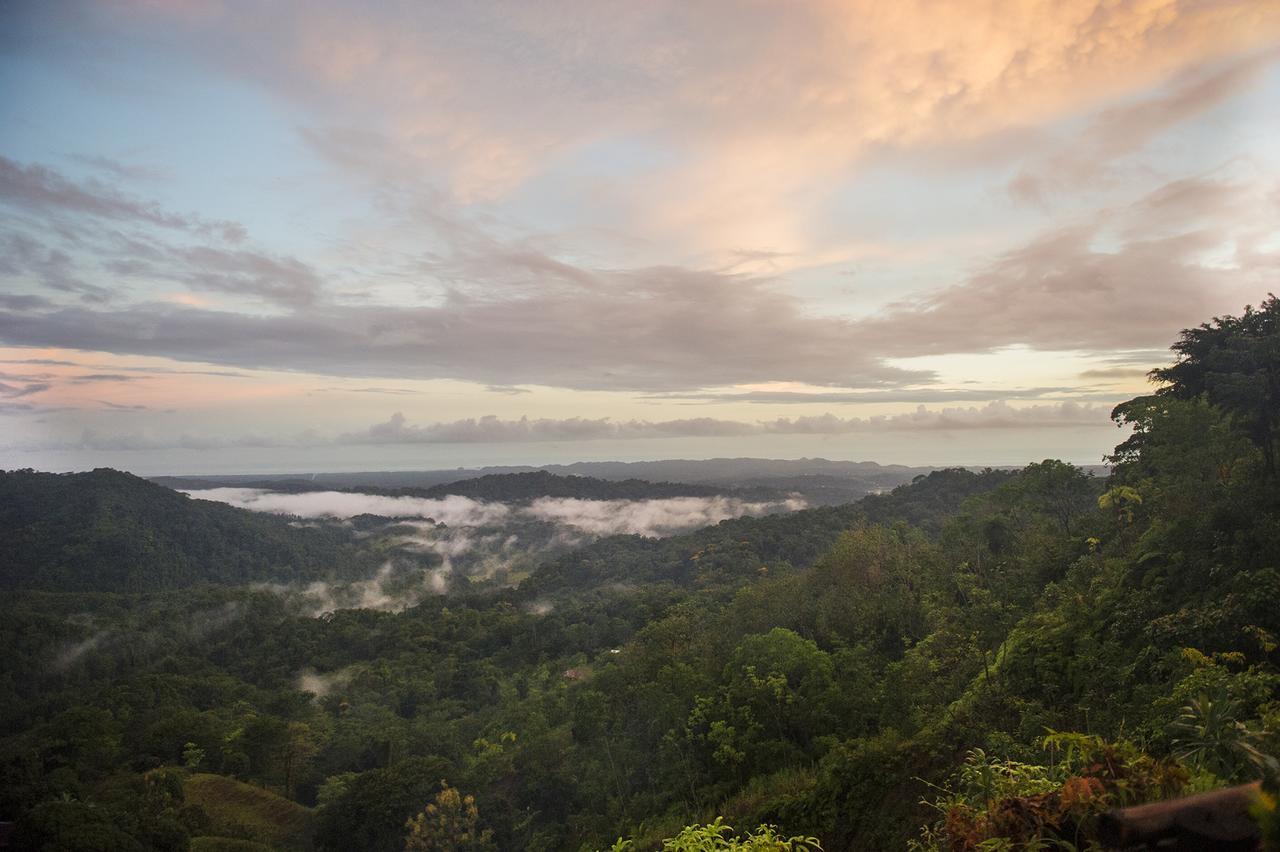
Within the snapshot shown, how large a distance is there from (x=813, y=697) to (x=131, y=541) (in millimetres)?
179397

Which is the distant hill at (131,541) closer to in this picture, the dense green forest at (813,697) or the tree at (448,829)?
the dense green forest at (813,697)

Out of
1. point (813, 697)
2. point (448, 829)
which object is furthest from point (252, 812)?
point (813, 697)

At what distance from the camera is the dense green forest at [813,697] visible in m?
8.83

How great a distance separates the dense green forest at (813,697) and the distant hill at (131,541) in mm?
56826

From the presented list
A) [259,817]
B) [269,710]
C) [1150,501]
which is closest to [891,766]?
[1150,501]

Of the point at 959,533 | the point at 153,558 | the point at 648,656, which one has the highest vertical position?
the point at 959,533

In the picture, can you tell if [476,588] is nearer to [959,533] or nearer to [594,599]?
[594,599]

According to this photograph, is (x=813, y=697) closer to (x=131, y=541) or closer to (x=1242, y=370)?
(x=1242, y=370)

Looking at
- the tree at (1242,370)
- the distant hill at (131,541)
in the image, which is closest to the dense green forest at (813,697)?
the tree at (1242,370)

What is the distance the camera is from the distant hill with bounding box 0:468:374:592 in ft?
447

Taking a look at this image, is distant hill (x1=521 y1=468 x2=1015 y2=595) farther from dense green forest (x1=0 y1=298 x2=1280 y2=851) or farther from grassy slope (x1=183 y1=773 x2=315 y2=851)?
grassy slope (x1=183 y1=773 x2=315 y2=851)

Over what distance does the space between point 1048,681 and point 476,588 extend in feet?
536

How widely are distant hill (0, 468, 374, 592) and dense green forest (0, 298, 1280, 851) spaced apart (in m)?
56.8

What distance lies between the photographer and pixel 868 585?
32219 mm
